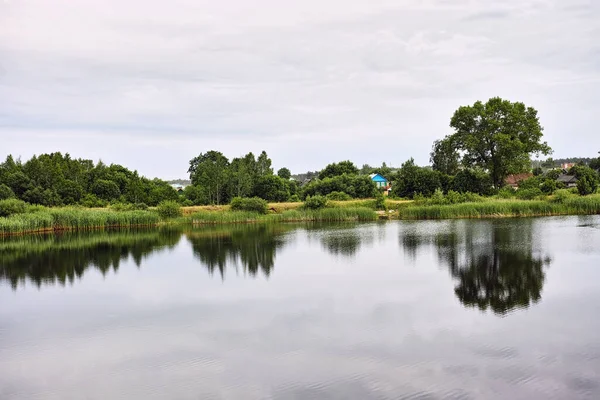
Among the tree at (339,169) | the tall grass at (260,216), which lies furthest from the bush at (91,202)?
the tree at (339,169)

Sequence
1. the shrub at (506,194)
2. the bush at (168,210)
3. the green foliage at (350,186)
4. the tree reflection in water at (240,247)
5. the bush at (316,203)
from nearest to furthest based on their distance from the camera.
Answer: the tree reflection in water at (240,247) < the bush at (168,210) < the shrub at (506,194) < the bush at (316,203) < the green foliage at (350,186)

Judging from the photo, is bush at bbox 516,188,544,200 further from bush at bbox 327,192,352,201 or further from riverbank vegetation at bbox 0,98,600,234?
bush at bbox 327,192,352,201

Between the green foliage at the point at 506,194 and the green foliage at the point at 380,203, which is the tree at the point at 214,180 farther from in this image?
the green foliage at the point at 506,194

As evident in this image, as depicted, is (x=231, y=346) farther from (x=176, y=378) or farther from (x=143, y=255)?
(x=143, y=255)

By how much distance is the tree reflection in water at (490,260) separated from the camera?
13328mm

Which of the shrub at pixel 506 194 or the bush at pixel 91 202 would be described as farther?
the bush at pixel 91 202

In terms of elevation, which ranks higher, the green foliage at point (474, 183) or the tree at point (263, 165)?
the tree at point (263, 165)

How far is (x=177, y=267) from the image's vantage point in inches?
810

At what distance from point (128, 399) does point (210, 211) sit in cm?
3552

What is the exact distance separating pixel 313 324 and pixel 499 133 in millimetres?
36098

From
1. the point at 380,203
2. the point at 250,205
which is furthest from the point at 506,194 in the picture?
the point at 250,205

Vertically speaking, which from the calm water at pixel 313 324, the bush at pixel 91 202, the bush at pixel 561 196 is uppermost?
the bush at pixel 91 202

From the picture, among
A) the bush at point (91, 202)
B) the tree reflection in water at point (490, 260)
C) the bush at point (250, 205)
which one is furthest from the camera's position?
the bush at point (91, 202)

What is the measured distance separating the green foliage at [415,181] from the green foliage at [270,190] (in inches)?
426
